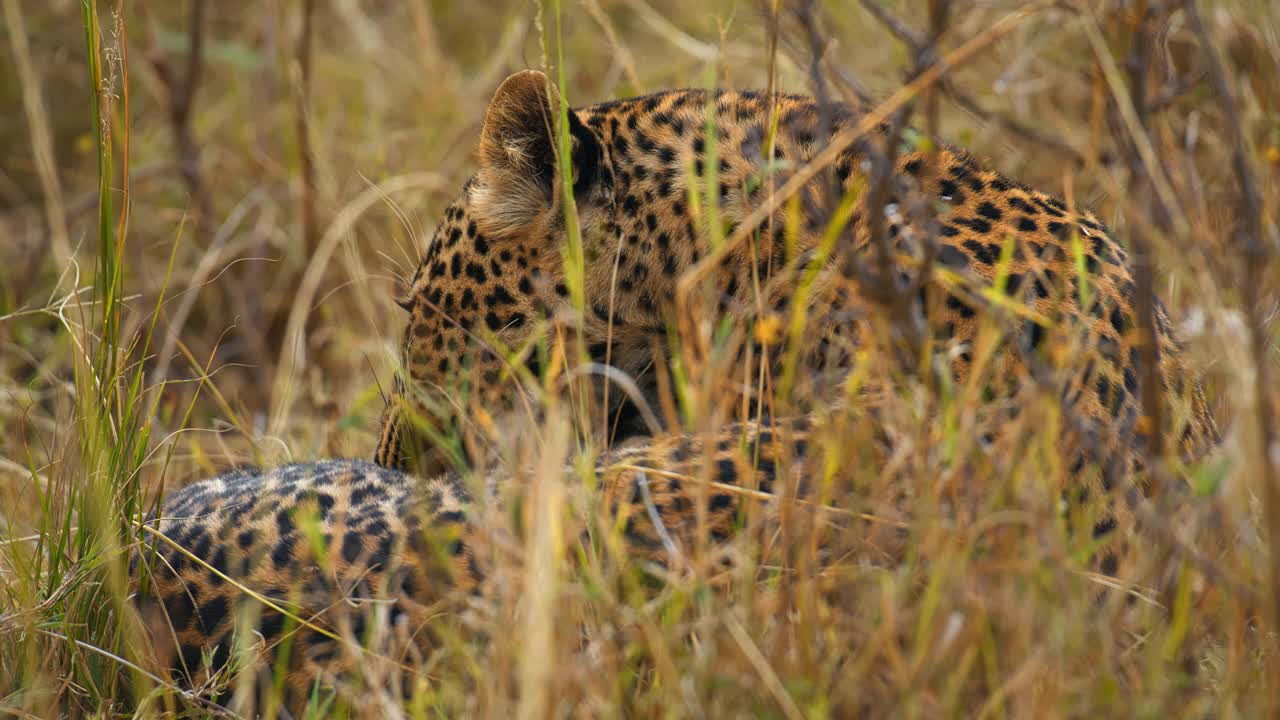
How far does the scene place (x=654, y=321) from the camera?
3.33 m

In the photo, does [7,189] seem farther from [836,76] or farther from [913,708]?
[913,708]

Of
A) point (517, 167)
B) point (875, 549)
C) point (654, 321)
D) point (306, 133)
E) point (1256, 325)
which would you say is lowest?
point (875, 549)

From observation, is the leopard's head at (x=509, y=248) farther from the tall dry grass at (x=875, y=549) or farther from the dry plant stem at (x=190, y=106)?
the dry plant stem at (x=190, y=106)

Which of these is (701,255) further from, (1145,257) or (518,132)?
(1145,257)

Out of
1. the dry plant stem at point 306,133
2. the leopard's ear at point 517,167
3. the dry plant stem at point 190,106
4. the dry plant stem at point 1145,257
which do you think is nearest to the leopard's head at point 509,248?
the leopard's ear at point 517,167

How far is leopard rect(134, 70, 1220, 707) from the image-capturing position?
8.19 ft

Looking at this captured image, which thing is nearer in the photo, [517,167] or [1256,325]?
[1256,325]

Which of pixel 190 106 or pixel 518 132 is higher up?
pixel 190 106

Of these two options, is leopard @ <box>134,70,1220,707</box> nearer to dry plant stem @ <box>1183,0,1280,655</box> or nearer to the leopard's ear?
the leopard's ear

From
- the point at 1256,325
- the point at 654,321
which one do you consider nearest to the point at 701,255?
the point at 654,321

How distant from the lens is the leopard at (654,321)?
2496 mm

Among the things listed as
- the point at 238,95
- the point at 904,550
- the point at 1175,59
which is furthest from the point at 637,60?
the point at 904,550

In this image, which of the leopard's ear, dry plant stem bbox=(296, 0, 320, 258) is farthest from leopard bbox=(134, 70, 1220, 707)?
dry plant stem bbox=(296, 0, 320, 258)

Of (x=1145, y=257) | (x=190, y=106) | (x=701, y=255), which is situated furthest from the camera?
(x=190, y=106)
